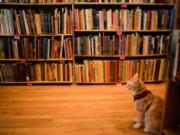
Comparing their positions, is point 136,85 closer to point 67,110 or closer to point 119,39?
point 67,110

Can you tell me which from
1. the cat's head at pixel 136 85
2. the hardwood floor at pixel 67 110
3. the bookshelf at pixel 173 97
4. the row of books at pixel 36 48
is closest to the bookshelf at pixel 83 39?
the row of books at pixel 36 48

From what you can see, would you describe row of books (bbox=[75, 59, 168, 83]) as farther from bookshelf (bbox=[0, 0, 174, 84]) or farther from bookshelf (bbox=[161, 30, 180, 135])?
bookshelf (bbox=[161, 30, 180, 135])

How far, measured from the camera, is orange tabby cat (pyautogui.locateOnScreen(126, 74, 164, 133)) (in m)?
1.87

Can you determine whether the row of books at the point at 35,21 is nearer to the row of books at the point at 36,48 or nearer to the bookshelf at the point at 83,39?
the bookshelf at the point at 83,39

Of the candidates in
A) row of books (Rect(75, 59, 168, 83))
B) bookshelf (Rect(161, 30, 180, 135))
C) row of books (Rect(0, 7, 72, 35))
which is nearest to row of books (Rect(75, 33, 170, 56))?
row of books (Rect(75, 59, 168, 83))

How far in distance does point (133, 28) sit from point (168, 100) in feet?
5.25

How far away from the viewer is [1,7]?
9.87ft

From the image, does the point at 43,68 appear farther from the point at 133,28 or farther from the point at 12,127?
the point at 133,28

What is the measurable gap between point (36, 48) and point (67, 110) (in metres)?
1.08

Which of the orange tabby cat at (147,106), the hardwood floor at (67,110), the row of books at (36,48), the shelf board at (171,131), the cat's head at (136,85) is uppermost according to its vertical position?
the row of books at (36,48)

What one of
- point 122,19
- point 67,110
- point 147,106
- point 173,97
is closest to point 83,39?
point 122,19

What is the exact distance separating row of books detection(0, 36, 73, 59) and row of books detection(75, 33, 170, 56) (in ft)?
0.58

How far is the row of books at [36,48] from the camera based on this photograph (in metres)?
2.93

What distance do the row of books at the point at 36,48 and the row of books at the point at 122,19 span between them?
35cm
